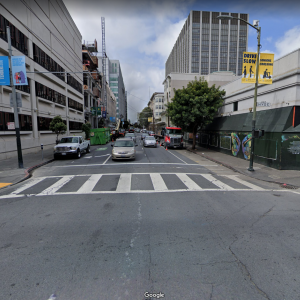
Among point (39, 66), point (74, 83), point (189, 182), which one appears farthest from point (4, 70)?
point (74, 83)

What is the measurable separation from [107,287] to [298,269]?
3068 mm

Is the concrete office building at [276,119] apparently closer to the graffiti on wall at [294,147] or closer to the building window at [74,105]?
the graffiti on wall at [294,147]

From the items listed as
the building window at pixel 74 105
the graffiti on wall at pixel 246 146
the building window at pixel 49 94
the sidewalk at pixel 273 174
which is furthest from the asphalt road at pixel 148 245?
the building window at pixel 74 105

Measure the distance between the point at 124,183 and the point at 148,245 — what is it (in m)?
5.07

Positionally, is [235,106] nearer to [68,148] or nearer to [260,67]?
A: [260,67]

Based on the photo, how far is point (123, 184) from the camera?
878 centimetres

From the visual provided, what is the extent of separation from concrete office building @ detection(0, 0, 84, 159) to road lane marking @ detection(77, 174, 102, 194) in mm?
6906

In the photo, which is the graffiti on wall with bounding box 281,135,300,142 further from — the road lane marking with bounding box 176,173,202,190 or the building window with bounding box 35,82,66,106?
the building window with bounding box 35,82,66,106

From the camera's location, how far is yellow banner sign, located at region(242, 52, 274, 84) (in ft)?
38.1

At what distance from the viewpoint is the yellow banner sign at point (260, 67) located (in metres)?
11.6

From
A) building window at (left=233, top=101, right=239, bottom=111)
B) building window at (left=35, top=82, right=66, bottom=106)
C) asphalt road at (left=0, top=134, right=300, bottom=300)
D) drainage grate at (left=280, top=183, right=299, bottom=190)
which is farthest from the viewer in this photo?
building window at (left=35, top=82, right=66, bottom=106)

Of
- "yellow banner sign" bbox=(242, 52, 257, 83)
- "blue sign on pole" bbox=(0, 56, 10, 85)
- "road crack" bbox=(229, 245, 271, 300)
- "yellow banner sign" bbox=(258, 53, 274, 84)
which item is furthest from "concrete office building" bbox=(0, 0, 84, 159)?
"road crack" bbox=(229, 245, 271, 300)

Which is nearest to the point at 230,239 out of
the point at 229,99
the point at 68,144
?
the point at 68,144

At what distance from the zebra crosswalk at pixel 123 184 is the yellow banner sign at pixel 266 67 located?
618 cm
